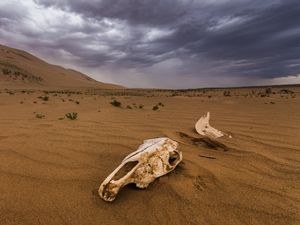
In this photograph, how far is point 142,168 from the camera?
7.36 ft

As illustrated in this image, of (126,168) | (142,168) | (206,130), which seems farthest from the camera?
(206,130)

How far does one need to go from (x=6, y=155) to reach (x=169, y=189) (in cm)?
197

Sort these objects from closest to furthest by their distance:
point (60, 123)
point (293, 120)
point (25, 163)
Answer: point (25, 163) → point (60, 123) → point (293, 120)

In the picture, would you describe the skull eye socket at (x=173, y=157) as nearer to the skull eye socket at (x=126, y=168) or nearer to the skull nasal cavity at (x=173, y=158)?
the skull nasal cavity at (x=173, y=158)

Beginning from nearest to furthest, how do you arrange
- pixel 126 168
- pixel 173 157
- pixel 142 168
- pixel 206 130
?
pixel 142 168 → pixel 126 168 → pixel 173 157 → pixel 206 130

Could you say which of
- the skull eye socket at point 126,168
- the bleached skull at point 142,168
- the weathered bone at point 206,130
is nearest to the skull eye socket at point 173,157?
the bleached skull at point 142,168

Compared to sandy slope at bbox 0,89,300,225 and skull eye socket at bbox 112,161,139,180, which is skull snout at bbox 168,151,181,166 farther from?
skull eye socket at bbox 112,161,139,180

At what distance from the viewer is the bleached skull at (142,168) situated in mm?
2084

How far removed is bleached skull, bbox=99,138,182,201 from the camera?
82.0 inches

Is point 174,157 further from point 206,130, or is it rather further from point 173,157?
point 206,130

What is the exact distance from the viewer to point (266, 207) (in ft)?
6.73

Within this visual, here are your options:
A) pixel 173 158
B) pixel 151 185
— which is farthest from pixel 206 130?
pixel 151 185

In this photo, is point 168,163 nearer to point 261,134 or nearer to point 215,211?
point 215,211

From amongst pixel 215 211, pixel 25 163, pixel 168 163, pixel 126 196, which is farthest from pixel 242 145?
pixel 25 163
